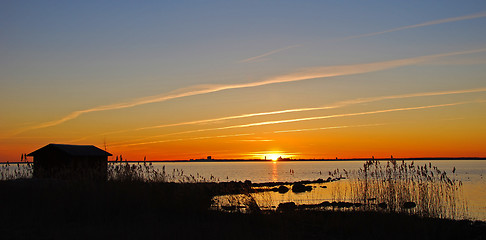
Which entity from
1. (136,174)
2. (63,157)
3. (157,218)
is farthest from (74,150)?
(157,218)

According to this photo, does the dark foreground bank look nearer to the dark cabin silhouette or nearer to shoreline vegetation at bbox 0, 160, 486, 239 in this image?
shoreline vegetation at bbox 0, 160, 486, 239

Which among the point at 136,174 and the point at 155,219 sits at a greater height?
the point at 136,174

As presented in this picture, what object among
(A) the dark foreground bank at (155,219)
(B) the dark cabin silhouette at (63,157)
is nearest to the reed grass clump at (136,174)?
(A) the dark foreground bank at (155,219)

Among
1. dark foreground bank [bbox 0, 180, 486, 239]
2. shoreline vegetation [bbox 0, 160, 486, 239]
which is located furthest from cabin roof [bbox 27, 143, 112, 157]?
Result: dark foreground bank [bbox 0, 180, 486, 239]

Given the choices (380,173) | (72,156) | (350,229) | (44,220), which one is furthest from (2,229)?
(72,156)

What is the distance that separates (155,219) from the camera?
11617 millimetres

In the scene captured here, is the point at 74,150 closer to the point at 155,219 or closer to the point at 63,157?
the point at 63,157

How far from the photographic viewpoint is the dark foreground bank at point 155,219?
10.0 metres

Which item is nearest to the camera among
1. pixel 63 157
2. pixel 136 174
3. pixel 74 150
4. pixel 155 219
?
pixel 155 219

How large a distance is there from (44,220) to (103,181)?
412 centimetres

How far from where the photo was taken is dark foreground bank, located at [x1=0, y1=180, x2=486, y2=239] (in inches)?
395

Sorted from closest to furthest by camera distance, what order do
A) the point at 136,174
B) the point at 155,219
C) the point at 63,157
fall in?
the point at 155,219 < the point at 136,174 < the point at 63,157

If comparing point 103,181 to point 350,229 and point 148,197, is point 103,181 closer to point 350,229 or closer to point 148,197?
point 148,197

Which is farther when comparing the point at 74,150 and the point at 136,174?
the point at 74,150
